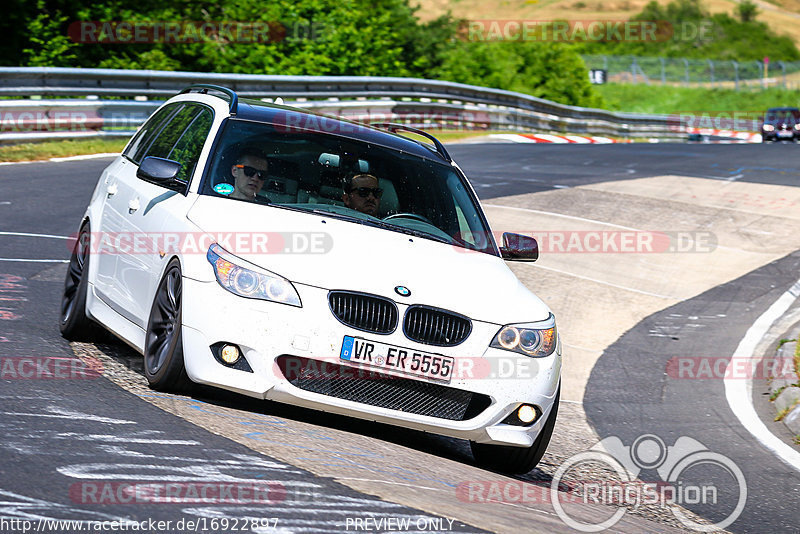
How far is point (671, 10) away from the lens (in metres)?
139

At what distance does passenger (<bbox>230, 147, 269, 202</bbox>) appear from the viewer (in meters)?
6.80

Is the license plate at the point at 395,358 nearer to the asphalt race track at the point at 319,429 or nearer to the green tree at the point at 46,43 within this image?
the asphalt race track at the point at 319,429

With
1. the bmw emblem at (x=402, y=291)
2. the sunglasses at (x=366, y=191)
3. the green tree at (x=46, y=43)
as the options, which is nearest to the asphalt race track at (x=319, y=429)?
the bmw emblem at (x=402, y=291)

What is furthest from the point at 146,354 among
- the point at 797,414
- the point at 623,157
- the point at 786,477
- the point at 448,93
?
the point at 448,93

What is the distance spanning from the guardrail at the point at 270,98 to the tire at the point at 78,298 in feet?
40.7

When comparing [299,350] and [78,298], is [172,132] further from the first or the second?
[299,350]

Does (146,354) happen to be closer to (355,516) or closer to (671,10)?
(355,516)

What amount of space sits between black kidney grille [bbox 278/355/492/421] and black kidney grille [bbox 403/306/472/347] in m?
0.23

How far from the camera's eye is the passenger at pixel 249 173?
6.80m

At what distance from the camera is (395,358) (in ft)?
19.0

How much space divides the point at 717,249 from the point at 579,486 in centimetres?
941

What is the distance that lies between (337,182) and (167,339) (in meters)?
1.53

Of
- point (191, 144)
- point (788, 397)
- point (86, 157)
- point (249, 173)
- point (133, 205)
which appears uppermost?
point (191, 144)

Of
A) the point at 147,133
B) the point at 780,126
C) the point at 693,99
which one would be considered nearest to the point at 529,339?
the point at 147,133
